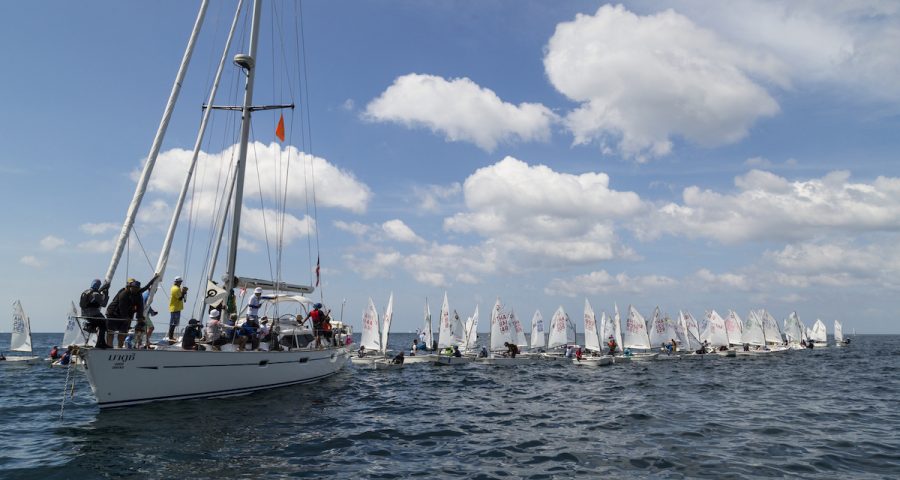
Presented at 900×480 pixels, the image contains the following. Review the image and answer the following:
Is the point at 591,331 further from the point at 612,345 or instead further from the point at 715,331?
the point at 715,331

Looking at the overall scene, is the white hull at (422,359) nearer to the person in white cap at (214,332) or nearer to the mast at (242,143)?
the mast at (242,143)

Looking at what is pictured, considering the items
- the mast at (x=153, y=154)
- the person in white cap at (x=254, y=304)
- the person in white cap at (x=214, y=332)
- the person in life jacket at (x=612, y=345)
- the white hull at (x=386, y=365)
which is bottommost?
the white hull at (x=386, y=365)

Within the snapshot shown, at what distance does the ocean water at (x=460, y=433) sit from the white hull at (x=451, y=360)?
52.5 feet

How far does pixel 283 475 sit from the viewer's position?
42.7 feet

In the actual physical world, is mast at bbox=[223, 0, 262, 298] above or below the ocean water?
above

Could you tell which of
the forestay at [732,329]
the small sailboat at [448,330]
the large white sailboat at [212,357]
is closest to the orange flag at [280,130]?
the large white sailboat at [212,357]

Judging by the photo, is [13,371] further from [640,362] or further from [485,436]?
[640,362]

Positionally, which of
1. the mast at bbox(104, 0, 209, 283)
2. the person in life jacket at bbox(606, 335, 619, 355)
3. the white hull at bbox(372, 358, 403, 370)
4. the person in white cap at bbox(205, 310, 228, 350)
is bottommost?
the white hull at bbox(372, 358, 403, 370)

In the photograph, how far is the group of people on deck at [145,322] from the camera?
17591 millimetres

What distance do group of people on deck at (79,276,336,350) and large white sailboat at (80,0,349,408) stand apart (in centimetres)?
59

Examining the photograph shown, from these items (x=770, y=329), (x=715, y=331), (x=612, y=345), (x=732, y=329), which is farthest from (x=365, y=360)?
(x=770, y=329)

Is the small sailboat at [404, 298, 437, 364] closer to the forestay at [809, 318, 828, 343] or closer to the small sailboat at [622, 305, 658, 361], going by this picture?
the small sailboat at [622, 305, 658, 361]

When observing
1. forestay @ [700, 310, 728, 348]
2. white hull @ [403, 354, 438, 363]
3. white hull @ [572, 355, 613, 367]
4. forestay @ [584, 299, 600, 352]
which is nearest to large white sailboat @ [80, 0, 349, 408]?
white hull @ [403, 354, 438, 363]

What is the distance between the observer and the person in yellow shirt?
22.5 m
